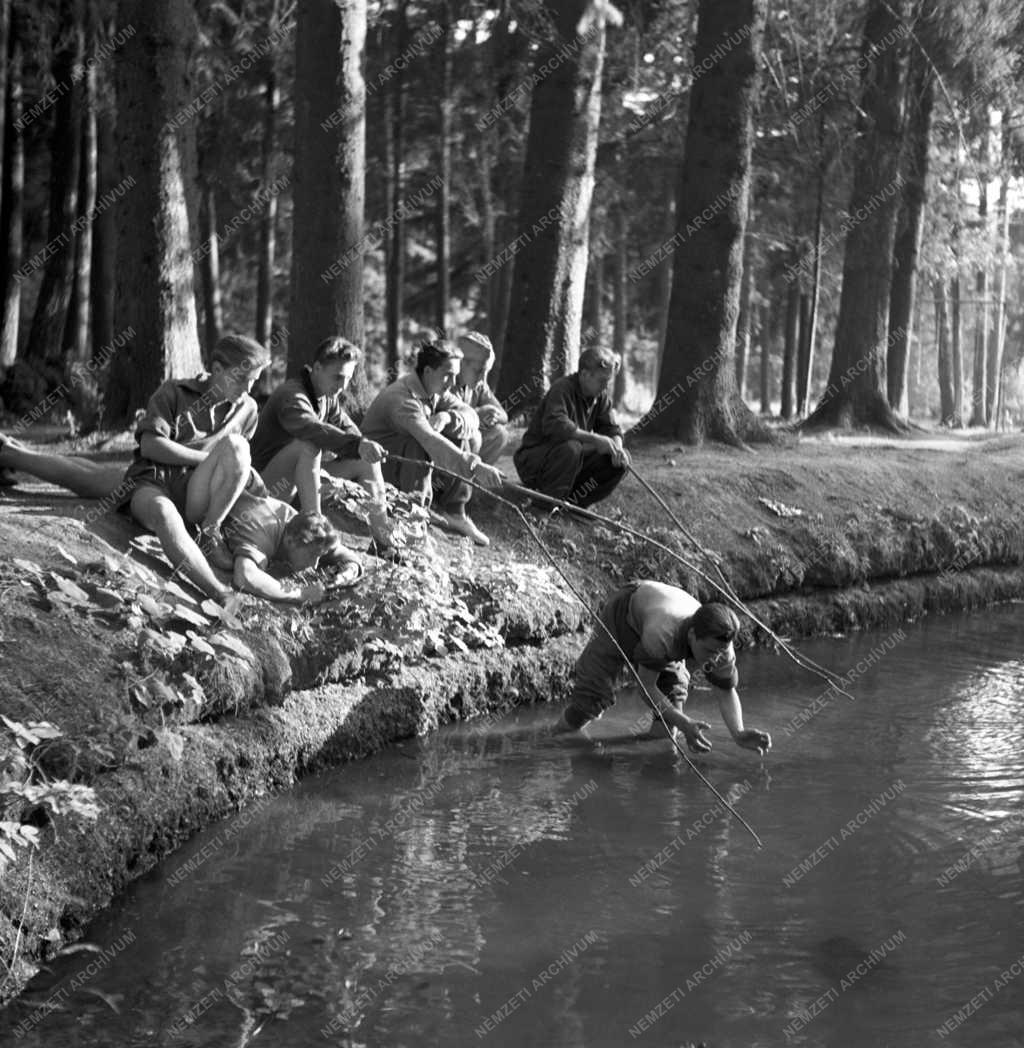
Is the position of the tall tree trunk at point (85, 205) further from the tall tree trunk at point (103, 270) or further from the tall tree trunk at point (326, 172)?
the tall tree trunk at point (326, 172)

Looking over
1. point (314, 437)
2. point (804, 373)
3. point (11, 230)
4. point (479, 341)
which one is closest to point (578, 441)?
point (479, 341)

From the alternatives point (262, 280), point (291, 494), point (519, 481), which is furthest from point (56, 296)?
point (291, 494)

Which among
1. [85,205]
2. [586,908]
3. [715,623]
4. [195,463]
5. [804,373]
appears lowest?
[586,908]

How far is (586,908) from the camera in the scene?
577 centimetres

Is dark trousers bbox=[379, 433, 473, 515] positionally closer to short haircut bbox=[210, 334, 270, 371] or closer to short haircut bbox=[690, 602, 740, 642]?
short haircut bbox=[210, 334, 270, 371]

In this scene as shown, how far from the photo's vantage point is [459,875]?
6102 millimetres

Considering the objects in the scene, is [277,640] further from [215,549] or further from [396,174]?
[396,174]

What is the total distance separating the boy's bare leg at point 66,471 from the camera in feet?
27.7

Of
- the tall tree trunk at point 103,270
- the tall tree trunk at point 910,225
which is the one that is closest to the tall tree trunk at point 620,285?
the tall tree trunk at point 910,225

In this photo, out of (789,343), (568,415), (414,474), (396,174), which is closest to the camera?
(414,474)

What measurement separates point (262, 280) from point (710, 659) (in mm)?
18227

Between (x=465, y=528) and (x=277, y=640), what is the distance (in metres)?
2.59

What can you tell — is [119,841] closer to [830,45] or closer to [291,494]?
[291,494]

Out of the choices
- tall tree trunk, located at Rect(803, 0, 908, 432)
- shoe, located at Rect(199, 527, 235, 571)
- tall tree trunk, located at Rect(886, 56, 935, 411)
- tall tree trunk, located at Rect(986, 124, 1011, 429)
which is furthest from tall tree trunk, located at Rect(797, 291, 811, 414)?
shoe, located at Rect(199, 527, 235, 571)
